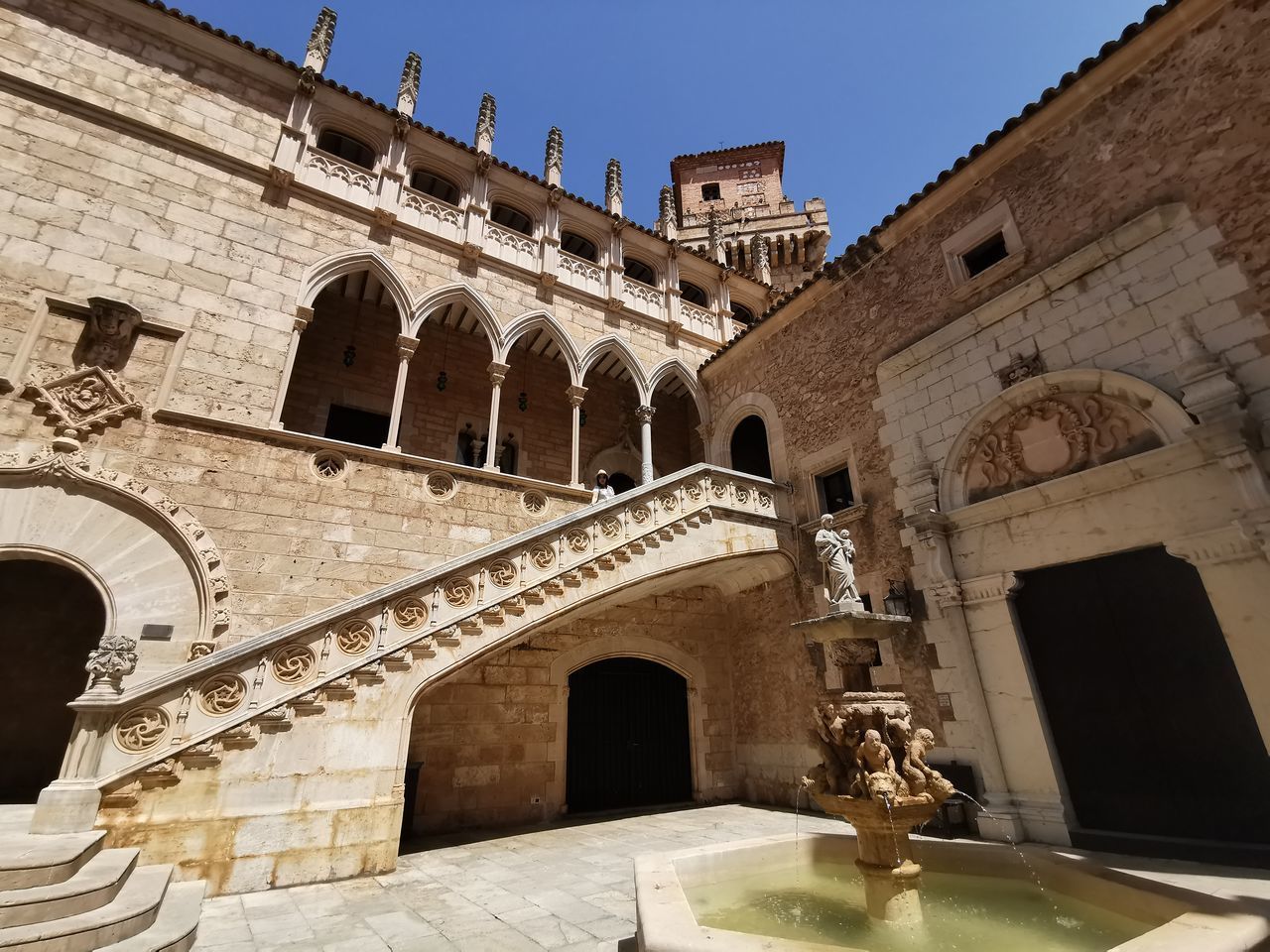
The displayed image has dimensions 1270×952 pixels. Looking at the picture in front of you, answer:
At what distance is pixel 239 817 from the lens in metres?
4.92

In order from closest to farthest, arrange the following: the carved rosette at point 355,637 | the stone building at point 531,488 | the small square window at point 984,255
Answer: the stone building at point 531,488
the carved rosette at point 355,637
the small square window at point 984,255

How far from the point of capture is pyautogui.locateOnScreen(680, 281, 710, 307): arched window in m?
15.1

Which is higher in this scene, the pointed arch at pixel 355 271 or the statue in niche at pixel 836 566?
the pointed arch at pixel 355 271

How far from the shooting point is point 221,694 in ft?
16.9

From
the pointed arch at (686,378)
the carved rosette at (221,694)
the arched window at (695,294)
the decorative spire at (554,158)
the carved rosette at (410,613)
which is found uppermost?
the decorative spire at (554,158)

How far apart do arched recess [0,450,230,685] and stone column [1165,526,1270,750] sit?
35.1 feet

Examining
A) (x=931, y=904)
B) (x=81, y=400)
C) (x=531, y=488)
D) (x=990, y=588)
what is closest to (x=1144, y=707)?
(x=990, y=588)

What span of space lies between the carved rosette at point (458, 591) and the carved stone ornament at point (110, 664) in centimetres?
271

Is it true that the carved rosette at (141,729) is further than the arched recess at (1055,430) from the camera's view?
No

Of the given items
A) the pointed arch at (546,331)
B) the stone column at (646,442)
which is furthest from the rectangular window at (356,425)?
the stone column at (646,442)

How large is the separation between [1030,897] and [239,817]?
6249 mm

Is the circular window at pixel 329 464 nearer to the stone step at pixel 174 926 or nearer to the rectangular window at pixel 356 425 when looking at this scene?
the rectangular window at pixel 356 425

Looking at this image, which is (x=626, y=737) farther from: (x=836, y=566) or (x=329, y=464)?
(x=329, y=464)

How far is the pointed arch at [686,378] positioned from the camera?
1304 cm
